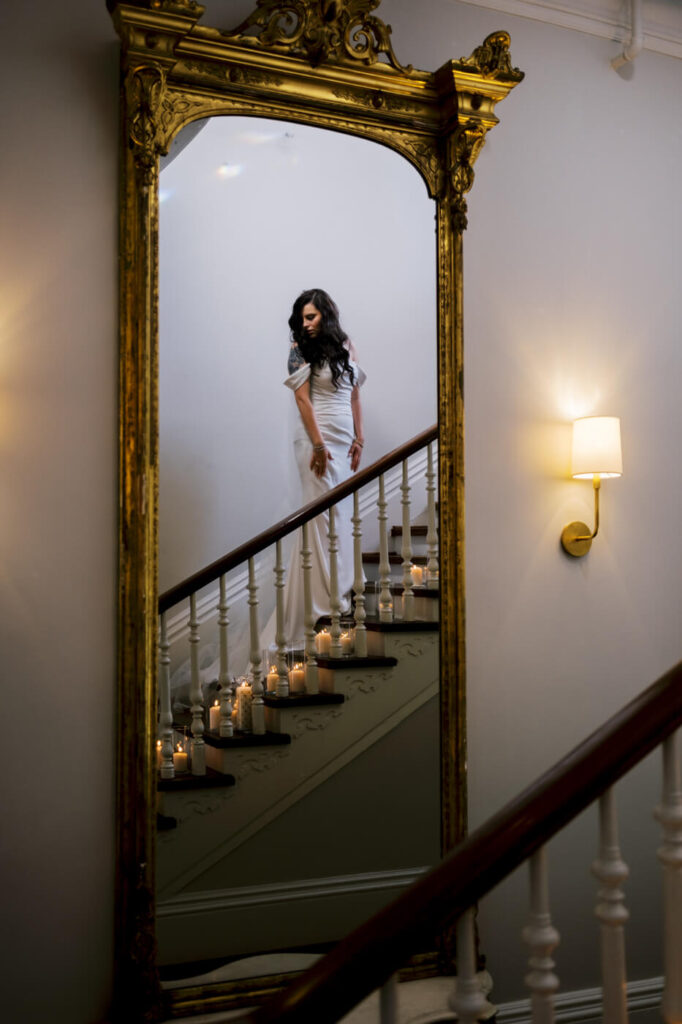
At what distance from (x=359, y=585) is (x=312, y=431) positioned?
1.37 feet

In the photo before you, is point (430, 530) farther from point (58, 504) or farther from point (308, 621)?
point (58, 504)

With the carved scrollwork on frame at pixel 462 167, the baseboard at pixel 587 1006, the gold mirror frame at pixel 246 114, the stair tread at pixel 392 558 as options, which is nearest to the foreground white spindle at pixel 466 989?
the gold mirror frame at pixel 246 114

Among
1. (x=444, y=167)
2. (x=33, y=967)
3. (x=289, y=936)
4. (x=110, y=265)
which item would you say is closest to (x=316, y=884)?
(x=289, y=936)

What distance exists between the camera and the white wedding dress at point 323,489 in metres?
2.44

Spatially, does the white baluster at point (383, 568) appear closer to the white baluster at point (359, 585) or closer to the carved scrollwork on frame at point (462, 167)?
the white baluster at point (359, 585)

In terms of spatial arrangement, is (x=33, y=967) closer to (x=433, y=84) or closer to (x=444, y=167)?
(x=444, y=167)

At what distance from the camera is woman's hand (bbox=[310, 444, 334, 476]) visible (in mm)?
2453

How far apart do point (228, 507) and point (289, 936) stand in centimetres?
104

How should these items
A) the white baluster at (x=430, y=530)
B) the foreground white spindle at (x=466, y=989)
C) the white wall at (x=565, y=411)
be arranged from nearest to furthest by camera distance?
the foreground white spindle at (x=466, y=989)
the white baluster at (x=430, y=530)
the white wall at (x=565, y=411)

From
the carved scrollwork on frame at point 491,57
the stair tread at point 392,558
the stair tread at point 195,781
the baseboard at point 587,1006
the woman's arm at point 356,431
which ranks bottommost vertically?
the baseboard at point 587,1006

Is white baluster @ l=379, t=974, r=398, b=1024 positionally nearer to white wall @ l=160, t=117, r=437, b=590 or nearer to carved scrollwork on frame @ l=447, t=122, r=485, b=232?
white wall @ l=160, t=117, r=437, b=590

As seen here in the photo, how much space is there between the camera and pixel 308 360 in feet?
8.05

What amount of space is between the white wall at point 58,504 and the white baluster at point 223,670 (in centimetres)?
25

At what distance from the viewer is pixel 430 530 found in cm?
262
